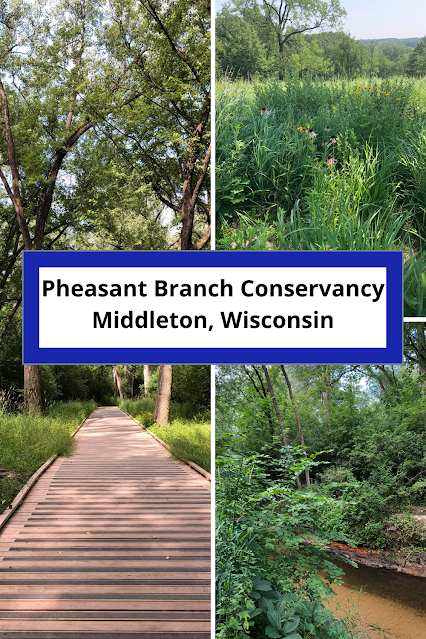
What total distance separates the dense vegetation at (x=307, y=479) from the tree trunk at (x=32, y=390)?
427 inches

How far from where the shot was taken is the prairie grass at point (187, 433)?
29.0 feet

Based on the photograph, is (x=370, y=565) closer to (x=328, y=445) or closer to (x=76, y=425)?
(x=328, y=445)

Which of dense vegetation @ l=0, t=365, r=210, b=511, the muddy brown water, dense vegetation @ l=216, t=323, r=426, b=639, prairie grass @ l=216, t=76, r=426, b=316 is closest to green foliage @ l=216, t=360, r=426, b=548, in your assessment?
dense vegetation @ l=216, t=323, r=426, b=639

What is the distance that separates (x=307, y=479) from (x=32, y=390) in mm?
11268

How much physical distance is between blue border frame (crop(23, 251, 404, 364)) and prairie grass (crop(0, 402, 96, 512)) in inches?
181

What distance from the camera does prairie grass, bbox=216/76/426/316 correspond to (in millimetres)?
2188

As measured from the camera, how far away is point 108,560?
4.55m

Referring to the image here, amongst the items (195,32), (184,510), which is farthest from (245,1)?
(195,32)

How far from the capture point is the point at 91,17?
13.8 metres

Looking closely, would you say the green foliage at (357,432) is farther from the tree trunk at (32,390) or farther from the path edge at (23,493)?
the tree trunk at (32,390)

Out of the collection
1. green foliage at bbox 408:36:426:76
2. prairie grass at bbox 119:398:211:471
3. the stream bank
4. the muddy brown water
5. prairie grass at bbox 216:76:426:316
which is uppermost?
green foliage at bbox 408:36:426:76

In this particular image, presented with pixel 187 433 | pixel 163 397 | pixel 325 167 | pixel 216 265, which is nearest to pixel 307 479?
pixel 216 265

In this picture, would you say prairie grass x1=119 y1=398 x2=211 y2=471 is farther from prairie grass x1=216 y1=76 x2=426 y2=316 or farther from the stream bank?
prairie grass x1=216 y1=76 x2=426 y2=316

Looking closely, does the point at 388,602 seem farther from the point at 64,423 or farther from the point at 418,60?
the point at 64,423
